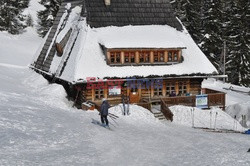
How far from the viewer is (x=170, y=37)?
2600cm

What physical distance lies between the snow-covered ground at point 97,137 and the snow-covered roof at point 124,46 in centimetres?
258

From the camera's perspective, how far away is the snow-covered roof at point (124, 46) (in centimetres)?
2303

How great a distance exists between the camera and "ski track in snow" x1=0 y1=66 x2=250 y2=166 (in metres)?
11.4

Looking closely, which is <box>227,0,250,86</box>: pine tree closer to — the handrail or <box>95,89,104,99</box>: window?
the handrail

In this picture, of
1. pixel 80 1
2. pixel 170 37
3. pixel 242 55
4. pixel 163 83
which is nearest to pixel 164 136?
pixel 163 83

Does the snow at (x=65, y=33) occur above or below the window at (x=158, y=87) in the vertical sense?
above

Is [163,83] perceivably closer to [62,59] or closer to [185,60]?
[185,60]

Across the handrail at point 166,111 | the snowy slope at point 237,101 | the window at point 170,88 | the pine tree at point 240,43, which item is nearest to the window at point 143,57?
the window at point 170,88

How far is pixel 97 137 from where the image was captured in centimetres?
1461

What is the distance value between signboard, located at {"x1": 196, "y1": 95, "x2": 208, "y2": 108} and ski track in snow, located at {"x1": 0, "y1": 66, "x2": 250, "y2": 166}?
4.15m

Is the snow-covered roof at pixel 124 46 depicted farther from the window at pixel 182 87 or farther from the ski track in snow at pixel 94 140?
the ski track in snow at pixel 94 140

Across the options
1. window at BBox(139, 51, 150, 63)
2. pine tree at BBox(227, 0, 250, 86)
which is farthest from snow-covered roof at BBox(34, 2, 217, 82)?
pine tree at BBox(227, 0, 250, 86)

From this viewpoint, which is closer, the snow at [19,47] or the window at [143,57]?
the window at [143,57]

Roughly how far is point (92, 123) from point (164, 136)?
3814 mm
